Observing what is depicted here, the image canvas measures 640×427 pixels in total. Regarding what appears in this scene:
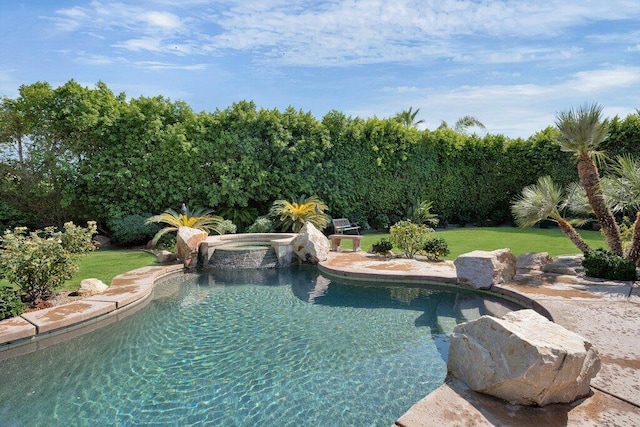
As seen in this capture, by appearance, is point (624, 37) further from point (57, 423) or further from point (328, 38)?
point (57, 423)

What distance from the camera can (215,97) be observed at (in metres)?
12.9

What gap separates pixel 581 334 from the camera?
3.86 meters

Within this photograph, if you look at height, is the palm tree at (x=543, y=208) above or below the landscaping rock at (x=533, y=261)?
above

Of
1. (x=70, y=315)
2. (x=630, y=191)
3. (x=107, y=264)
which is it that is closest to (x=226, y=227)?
(x=107, y=264)

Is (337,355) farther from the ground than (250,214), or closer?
closer

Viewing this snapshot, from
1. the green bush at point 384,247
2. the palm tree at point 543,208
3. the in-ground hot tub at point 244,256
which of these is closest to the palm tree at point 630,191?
the palm tree at point 543,208

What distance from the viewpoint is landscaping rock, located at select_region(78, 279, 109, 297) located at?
19.6 ft

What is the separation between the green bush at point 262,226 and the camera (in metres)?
11.9

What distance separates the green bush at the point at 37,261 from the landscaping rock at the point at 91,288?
1.20ft

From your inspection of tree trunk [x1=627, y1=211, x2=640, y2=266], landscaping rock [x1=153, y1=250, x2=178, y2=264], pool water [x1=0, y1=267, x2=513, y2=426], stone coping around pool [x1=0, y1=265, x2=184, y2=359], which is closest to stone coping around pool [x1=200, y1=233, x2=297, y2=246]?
landscaping rock [x1=153, y1=250, x2=178, y2=264]

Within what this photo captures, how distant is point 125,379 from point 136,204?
30.5ft

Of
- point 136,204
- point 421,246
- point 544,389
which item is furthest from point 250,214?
point 544,389

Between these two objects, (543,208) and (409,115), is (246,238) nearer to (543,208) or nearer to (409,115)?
(543,208)

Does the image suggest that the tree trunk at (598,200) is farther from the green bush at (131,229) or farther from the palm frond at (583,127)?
the green bush at (131,229)
